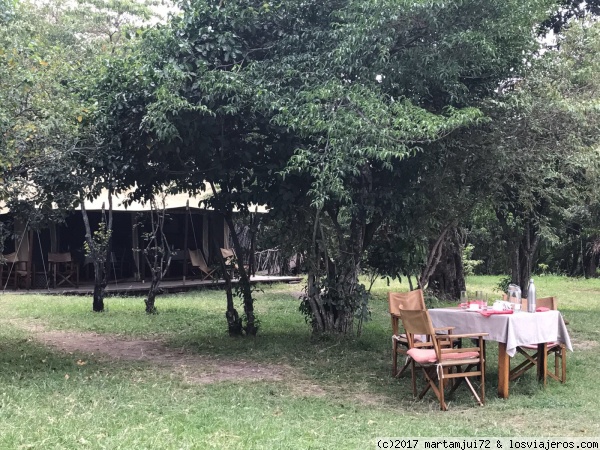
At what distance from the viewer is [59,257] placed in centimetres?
1516

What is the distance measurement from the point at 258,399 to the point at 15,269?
37.3ft

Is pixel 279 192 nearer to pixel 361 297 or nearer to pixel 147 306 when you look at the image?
pixel 361 297

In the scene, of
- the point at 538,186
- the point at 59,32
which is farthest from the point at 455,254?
the point at 59,32

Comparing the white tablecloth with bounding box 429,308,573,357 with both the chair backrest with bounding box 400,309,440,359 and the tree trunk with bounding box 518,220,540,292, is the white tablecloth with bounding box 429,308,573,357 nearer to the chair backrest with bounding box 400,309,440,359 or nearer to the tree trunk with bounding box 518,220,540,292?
the chair backrest with bounding box 400,309,440,359

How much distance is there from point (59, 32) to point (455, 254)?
1138 centimetres

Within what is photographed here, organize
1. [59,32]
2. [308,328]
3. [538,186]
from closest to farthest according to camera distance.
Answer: [538,186]
[308,328]
[59,32]

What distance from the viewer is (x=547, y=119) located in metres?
6.72

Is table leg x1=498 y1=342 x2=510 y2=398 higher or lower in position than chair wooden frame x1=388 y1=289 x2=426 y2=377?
lower

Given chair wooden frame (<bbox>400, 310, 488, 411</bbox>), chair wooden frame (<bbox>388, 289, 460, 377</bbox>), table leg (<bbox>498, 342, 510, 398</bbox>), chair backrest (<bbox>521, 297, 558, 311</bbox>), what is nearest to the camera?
chair wooden frame (<bbox>400, 310, 488, 411</bbox>)

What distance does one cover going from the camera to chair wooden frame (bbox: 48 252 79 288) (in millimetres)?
15072

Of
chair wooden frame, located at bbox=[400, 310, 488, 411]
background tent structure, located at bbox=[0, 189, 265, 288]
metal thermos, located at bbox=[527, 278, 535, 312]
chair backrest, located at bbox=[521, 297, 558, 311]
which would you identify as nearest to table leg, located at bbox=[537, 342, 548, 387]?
metal thermos, located at bbox=[527, 278, 535, 312]

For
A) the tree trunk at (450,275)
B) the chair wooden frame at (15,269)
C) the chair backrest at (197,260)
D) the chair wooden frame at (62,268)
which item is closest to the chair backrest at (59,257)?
the chair wooden frame at (62,268)

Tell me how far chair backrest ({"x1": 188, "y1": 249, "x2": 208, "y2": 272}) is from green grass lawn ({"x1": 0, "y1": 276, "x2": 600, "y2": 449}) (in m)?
7.22

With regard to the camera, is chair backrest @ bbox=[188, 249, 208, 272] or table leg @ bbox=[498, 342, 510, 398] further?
chair backrest @ bbox=[188, 249, 208, 272]
